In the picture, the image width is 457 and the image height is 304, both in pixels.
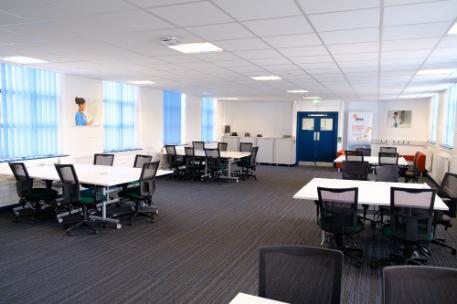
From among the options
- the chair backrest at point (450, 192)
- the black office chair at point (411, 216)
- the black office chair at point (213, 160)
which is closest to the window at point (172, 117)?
the black office chair at point (213, 160)

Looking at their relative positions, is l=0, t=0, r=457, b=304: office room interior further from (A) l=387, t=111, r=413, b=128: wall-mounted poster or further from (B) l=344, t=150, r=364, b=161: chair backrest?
(A) l=387, t=111, r=413, b=128: wall-mounted poster

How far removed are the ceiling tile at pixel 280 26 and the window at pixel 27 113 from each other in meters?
4.89

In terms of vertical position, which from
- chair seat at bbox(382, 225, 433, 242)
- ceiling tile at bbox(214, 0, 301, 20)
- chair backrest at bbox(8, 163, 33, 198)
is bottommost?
chair seat at bbox(382, 225, 433, 242)

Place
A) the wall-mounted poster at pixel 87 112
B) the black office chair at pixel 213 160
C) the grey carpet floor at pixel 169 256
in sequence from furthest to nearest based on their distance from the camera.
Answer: the black office chair at pixel 213 160 → the wall-mounted poster at pixel 87 112 → the grey carpet floor at pixel 169 256

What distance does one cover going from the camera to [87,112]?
7812mm

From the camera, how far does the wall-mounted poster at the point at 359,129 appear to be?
12797mm

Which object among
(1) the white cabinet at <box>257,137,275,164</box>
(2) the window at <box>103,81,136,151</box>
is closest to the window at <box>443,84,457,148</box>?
(1) the white cabinet at <box>257,137,275,164</box>

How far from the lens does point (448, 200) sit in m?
4.30

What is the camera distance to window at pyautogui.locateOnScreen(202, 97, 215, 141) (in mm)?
13219

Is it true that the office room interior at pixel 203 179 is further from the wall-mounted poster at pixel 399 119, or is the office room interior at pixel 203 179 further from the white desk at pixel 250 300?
the wall-mounted poster at pixel 399 119

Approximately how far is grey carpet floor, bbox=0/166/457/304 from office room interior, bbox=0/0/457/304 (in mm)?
27

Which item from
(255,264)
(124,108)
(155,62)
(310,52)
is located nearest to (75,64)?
(155,62)

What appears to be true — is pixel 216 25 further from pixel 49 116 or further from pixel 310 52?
pixel 49 116

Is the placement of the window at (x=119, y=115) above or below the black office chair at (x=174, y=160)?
above
